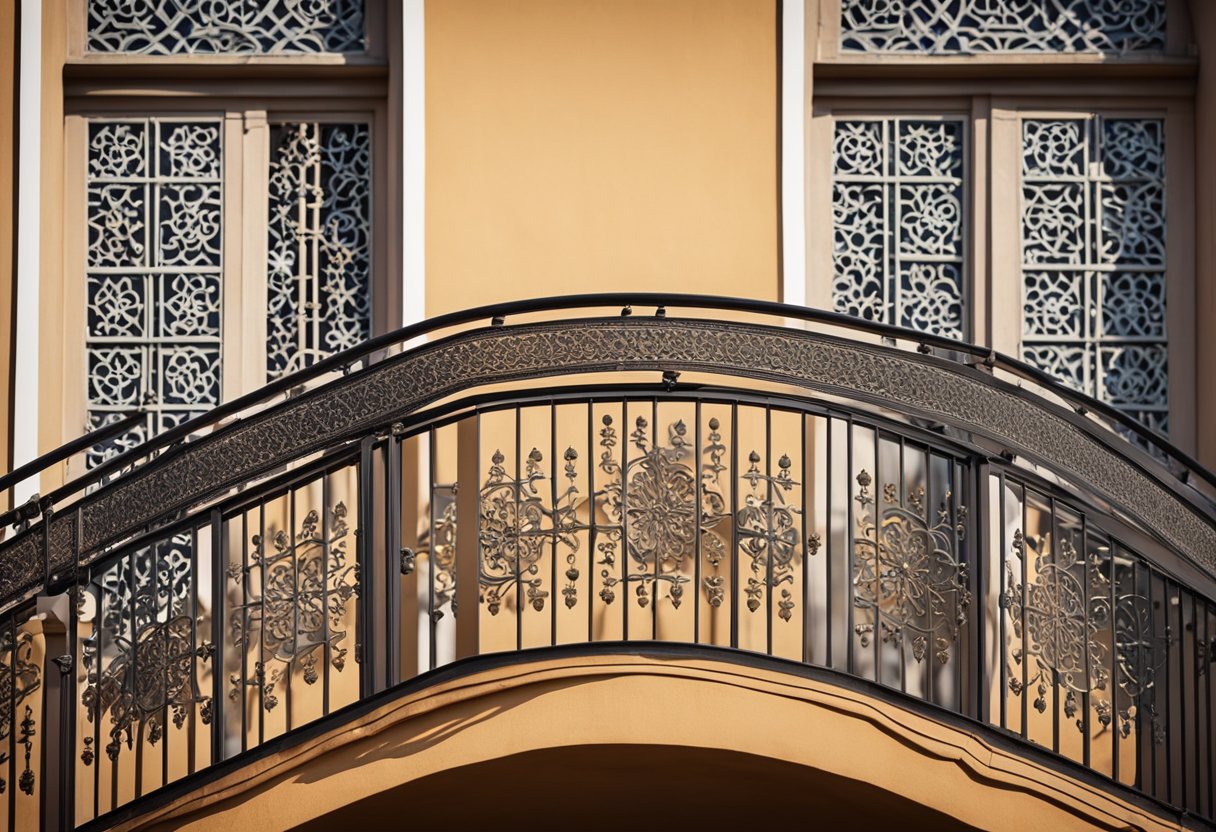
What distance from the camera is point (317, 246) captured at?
725cm

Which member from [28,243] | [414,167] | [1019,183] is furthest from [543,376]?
[1019,183]

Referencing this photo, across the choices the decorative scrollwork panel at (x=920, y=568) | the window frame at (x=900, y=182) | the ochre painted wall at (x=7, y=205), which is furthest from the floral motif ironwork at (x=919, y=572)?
the ochre painted wall at (x=7, y=205)

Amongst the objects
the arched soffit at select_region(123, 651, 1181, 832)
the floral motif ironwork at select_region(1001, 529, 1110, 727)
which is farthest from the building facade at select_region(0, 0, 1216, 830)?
the arched soffit at select_region(123, 651, 1181, 832)

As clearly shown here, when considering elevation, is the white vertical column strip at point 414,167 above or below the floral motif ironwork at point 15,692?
above

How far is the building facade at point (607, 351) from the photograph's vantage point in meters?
5.43

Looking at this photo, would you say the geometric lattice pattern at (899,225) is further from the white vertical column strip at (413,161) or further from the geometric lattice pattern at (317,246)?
the geometric lattice pattern at (317,246)

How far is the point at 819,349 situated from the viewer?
5473mm

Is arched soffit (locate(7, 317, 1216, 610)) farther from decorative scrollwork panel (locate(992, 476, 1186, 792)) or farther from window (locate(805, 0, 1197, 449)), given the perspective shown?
window (locate(805, 0, 1197, 449))

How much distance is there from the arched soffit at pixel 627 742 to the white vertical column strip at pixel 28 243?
2.33 metres

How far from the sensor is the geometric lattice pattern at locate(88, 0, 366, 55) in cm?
729

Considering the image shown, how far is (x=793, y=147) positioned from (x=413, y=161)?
177 cm

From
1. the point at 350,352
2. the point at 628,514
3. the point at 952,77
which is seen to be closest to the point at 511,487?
the point at 628,514

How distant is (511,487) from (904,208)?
9.77 feet

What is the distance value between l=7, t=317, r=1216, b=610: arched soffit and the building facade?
15 millimetres
